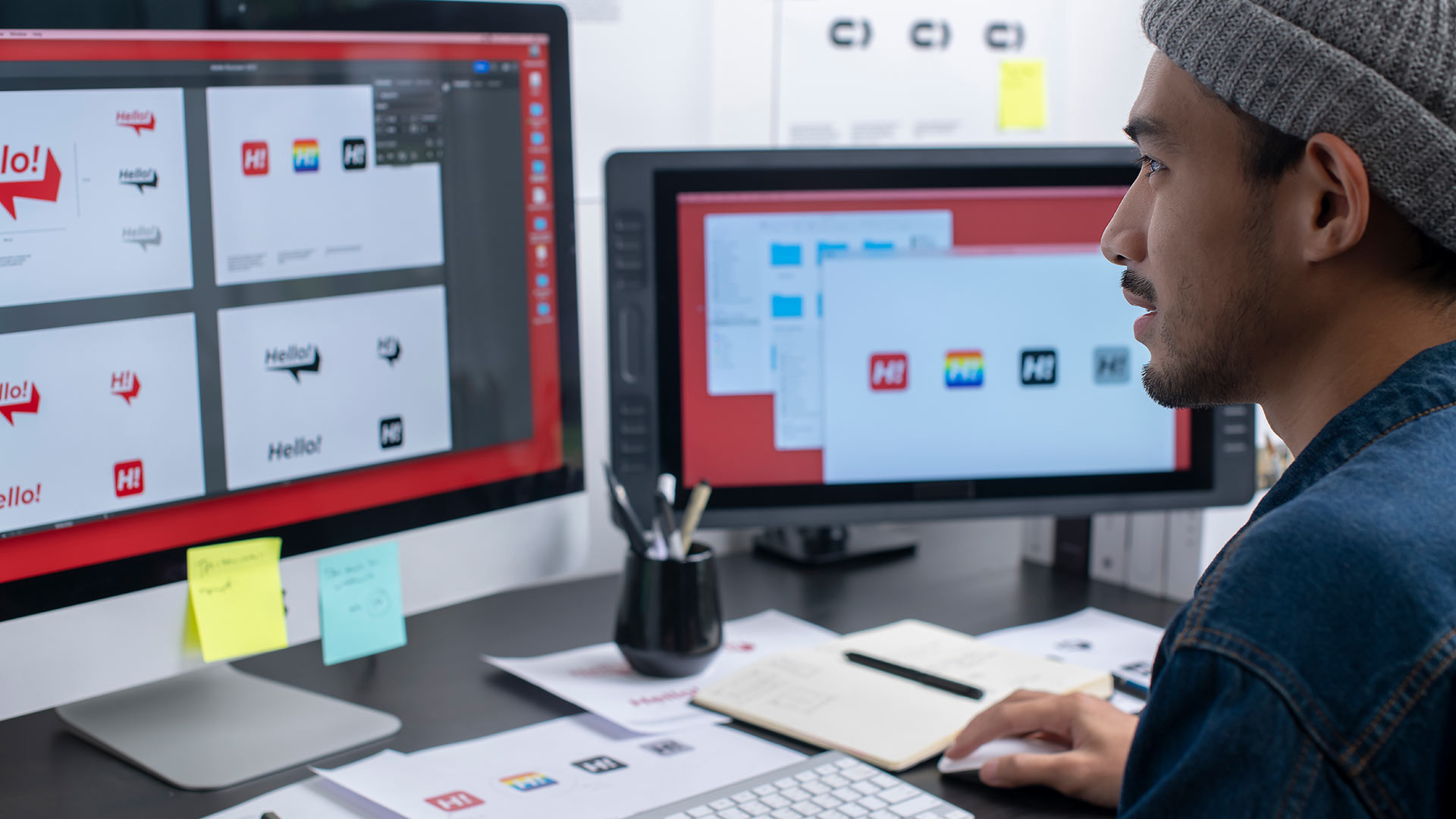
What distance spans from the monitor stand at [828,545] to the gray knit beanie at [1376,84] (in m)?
0.83

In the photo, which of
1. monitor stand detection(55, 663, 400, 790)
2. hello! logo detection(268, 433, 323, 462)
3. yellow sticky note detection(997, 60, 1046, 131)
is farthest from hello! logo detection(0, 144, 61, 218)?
yellow sticky note detection(997, 60, 1046, 131)

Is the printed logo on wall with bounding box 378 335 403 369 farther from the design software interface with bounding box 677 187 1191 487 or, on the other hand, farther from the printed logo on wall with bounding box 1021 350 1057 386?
the printed logo on wall with bounding box 1021 350 1057 386

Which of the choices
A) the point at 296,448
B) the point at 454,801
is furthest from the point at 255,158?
the point at 454,801

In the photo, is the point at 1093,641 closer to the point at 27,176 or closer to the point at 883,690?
the point at 883,690

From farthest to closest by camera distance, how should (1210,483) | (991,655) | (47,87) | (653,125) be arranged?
1. (653,125)
2. (1210,483)
3. (991,655)
4. (47,87)

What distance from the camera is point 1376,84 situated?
0.62 m

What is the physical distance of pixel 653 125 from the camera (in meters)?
1.43

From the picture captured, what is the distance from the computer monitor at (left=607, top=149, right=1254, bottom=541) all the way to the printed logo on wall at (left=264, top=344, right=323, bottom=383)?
0.29 m

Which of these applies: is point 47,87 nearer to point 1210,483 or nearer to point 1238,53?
point 1238,53

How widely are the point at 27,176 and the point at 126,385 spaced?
14 centimetres

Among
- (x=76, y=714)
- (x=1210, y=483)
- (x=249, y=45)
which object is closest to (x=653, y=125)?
(x=249, y=45)

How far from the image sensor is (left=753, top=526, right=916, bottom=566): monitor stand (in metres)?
1.42

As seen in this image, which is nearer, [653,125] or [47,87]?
[47,87]

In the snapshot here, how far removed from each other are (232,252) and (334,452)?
0.16m
